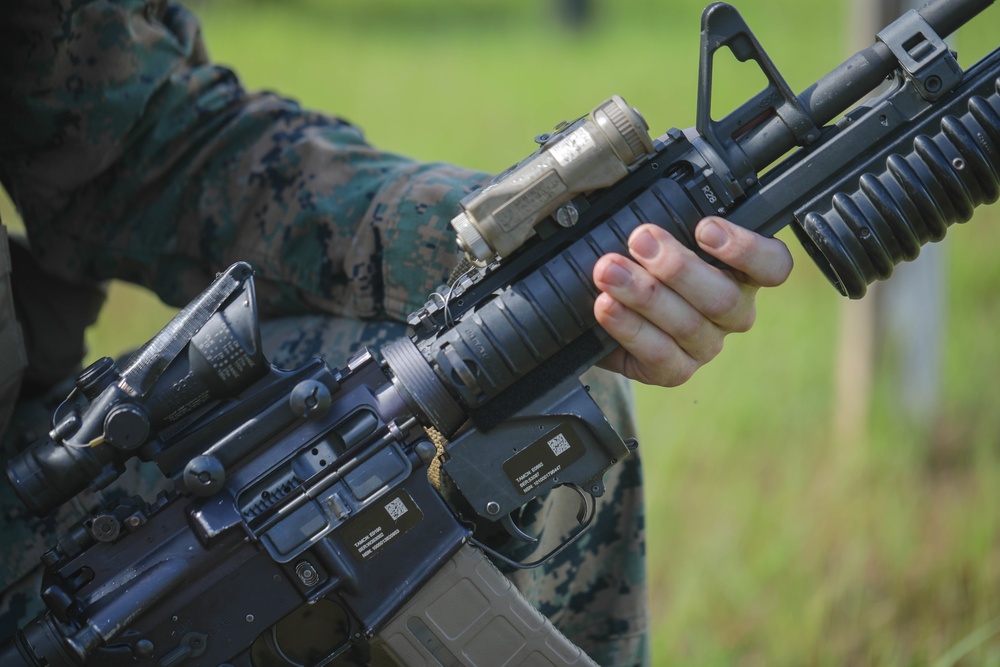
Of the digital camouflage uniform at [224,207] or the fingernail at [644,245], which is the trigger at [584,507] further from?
the fingernail at [644,245]

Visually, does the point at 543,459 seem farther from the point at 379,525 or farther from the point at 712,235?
the point at 712,235

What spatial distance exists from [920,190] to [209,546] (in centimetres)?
143

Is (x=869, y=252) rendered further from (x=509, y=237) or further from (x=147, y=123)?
(x=147, y=123)

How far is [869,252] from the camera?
179 centimetres

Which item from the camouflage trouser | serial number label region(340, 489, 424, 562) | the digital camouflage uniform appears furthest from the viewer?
the digital camouflage uniform

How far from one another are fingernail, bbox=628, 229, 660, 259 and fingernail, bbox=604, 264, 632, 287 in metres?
0.04

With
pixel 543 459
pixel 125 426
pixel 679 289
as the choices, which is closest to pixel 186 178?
pixel 125 426

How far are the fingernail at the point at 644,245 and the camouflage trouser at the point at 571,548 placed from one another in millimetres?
417

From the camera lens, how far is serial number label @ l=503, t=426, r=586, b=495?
1837mm

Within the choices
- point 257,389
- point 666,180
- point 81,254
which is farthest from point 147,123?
point 666,180

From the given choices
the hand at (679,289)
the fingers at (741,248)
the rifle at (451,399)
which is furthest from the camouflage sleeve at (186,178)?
the fingers at (741,248)

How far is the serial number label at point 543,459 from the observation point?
6.03 ft

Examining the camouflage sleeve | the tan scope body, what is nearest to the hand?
the tan scope body

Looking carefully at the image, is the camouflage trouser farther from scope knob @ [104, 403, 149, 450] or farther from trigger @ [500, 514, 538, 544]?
scope knob @ [104, 403, 149, 450]
